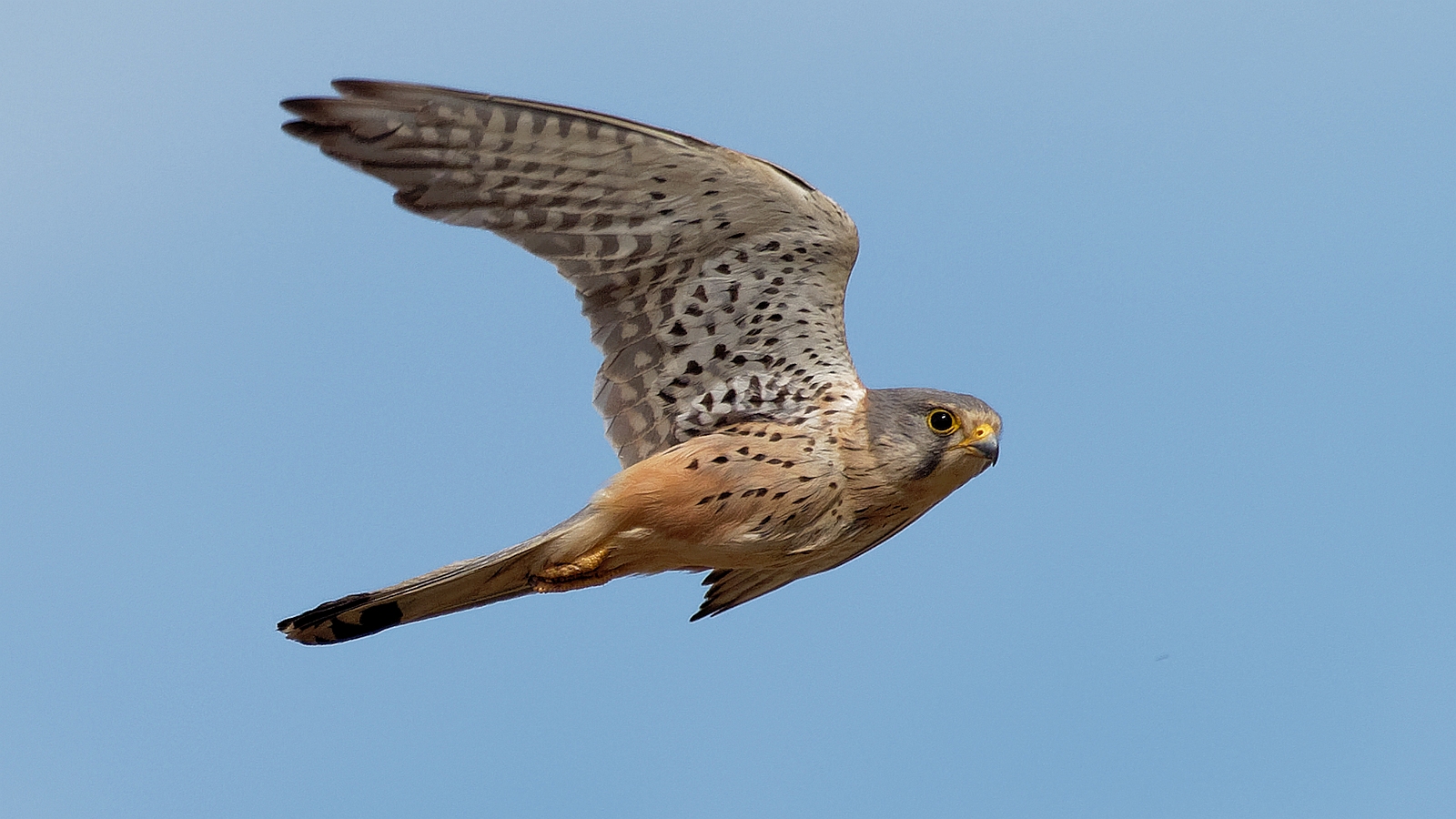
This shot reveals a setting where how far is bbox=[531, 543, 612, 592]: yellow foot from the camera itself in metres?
7.84

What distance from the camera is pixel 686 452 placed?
795 cm

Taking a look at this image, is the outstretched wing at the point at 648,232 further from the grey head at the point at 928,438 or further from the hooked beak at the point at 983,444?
the hooked beak at the point at 983,444

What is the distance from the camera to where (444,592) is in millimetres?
7672

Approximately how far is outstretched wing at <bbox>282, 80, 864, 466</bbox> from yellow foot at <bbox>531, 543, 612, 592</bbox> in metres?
0.60

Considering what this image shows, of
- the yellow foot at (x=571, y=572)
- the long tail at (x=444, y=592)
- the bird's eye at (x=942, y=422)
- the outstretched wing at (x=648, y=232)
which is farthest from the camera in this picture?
the bird's eye at (x=942, y=422)

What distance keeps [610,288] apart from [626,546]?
3.91 feet

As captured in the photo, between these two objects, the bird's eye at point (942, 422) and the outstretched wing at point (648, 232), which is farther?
the bird's eye at point (942, 422)

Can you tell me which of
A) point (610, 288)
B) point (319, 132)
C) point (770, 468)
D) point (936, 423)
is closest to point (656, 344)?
point (610, 288)

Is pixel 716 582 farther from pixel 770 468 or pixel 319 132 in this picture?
pixel 319 132

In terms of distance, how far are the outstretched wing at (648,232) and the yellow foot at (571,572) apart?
1.96ft

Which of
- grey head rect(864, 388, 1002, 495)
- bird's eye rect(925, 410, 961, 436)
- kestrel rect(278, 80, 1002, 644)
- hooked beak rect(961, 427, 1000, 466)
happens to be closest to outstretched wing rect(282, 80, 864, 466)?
kestrel rect(278, 80, 1002, 644)

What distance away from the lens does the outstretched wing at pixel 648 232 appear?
7426 millimetres

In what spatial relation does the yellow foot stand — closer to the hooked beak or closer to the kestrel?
the kestrel

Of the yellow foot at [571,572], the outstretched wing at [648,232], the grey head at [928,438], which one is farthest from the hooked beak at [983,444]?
the yellow foot at [571,572]
